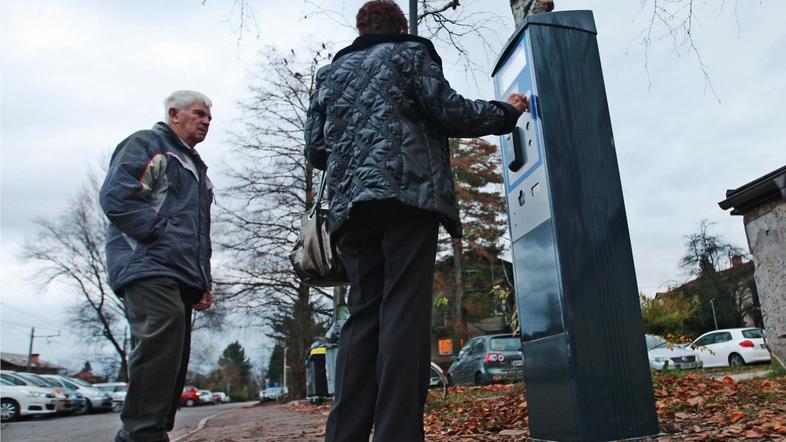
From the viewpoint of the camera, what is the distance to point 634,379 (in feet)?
9.32

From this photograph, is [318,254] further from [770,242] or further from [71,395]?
[71,395]

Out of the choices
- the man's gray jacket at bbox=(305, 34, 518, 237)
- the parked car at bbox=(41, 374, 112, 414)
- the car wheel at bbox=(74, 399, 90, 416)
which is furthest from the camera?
the parked car at bbox=(41, 374, 112, 414)

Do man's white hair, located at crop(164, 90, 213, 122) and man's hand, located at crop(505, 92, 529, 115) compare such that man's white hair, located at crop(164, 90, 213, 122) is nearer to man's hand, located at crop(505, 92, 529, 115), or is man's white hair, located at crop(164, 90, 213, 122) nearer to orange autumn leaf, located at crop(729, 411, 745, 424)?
man's hand, located at crop(505, 92, 529, 115)

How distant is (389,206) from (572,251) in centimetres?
98

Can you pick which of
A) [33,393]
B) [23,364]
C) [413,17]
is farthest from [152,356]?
[23,364]

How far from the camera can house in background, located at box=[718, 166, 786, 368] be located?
25.7ft

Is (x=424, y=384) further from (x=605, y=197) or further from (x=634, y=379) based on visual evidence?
(x=605, y=197)

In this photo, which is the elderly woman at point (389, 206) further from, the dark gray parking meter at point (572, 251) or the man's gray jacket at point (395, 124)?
the dark gray parking meter at point (572, 251)

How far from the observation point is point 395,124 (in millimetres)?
2480

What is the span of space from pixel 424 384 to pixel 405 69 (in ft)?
4.11

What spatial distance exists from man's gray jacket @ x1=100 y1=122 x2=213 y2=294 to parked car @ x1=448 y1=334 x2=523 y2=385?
1297 cm

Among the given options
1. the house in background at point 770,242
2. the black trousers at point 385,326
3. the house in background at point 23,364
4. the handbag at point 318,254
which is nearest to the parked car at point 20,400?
the handbag at point 318,254

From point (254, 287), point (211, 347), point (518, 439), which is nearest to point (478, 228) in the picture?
point (254, 287)

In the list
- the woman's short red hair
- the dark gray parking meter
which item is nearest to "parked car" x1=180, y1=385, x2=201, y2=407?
the dark gray parking meter
